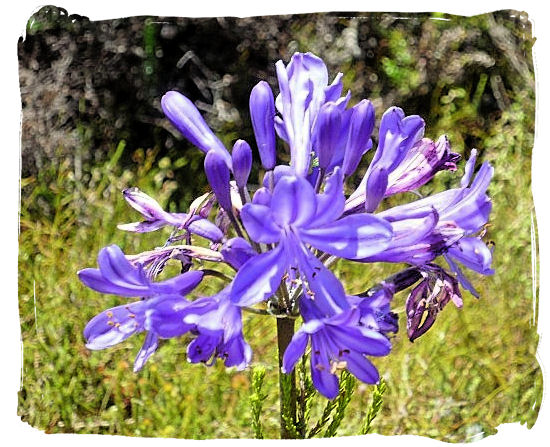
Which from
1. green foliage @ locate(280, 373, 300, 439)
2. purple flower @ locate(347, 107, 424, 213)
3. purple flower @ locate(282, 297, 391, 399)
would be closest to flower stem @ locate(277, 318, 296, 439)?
green foliage @ locate(280, 373, 300, 439)

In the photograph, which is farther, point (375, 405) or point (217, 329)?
point (375, 405)

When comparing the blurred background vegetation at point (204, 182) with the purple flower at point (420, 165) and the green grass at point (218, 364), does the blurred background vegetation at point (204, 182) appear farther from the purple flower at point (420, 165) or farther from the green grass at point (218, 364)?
the purple flower at point (420, 165)

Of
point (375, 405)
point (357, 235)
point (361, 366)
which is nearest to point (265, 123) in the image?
point (357, 235)

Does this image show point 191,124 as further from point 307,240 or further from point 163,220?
point 307,240

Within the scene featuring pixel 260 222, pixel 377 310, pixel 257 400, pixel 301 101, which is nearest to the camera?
pixel 260 222

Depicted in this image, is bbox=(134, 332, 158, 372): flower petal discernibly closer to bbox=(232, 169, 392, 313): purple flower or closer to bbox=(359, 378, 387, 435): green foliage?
bbox=(232, 169, 392, 313): purple flower

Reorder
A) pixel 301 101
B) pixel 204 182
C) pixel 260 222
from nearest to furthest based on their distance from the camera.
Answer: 1. pixel 260 222
2. pixel 301 101
3. pixel 204 182

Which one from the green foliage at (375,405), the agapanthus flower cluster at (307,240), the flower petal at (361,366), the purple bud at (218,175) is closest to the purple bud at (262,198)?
the agapanthus flower cluster at (307,240)
